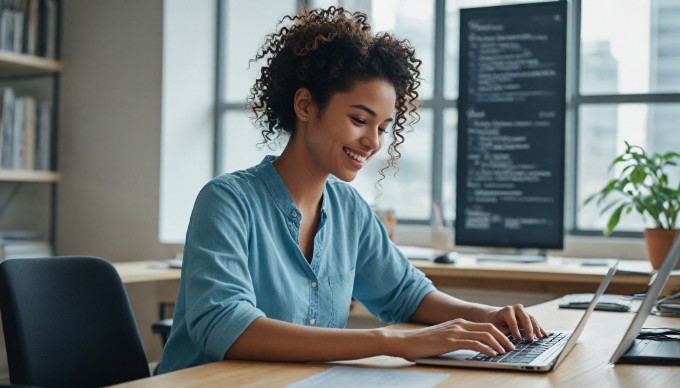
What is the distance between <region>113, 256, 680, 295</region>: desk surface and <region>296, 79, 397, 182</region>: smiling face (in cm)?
144

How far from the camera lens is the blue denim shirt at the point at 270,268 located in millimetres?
1471

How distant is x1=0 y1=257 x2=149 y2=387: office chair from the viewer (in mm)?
1634

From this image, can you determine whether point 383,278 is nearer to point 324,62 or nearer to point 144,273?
point 324,62

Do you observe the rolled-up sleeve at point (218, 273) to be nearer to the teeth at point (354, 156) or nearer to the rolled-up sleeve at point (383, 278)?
the teeth at point (354, 156)

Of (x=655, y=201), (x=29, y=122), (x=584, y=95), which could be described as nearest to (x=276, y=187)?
(x=655, y=201)

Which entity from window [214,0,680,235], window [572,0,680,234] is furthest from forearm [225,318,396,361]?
window [572,0,680,234]

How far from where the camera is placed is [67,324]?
5.74 feet

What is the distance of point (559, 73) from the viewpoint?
3582 mm

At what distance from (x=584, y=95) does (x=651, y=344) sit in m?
2.37

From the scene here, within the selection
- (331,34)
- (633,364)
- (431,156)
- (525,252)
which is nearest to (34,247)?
(431,156)

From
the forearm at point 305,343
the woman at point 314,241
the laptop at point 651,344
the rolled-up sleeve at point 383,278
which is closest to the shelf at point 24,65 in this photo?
the woman at point 314,241

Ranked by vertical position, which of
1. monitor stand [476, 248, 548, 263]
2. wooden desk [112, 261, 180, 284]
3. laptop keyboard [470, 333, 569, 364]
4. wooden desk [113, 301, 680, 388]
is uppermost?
monitor stand [476, 248, 548, 263]

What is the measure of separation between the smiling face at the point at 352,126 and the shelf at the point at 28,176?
8.66ft

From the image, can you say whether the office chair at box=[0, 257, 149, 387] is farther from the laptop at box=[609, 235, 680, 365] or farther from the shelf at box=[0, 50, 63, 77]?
the shelf at box=[0, 50, 63, 77]
